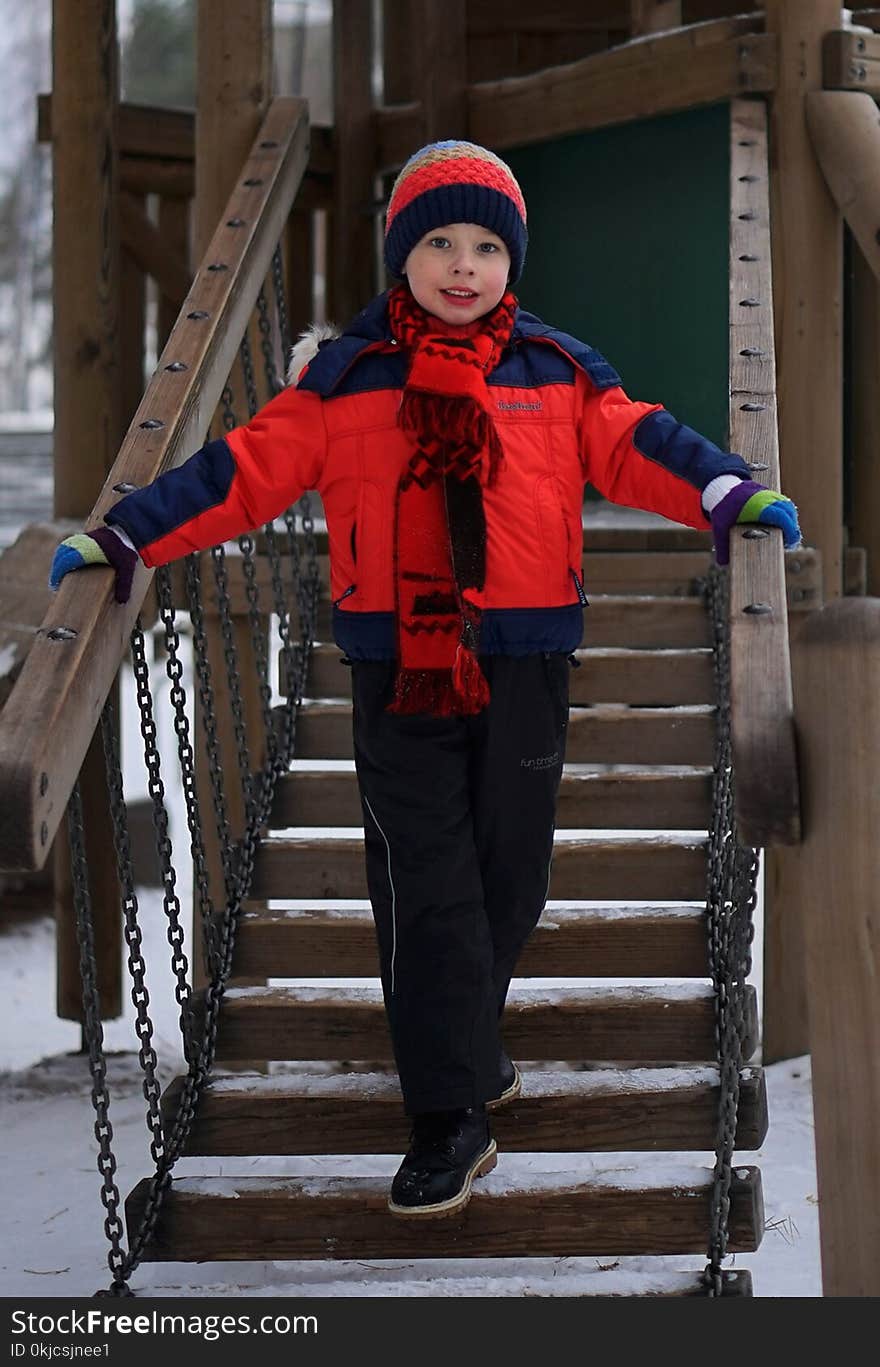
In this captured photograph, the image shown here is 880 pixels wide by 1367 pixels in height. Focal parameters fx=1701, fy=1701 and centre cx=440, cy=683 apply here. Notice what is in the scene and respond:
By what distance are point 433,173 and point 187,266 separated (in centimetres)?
357

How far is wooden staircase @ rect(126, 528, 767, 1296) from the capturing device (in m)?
2.45

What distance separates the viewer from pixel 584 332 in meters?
5.16

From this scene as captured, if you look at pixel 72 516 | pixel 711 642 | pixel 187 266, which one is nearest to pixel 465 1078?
pixel 711 642

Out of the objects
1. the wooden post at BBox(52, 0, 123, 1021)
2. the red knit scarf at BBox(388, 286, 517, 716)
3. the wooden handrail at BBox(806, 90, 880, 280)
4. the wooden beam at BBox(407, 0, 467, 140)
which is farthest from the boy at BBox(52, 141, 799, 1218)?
the wooden beam at BBox(407, 0, 467, 140)

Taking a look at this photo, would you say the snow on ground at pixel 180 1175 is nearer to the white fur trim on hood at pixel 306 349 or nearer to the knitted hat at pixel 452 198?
the white fur trim on hood at pixel 306 349

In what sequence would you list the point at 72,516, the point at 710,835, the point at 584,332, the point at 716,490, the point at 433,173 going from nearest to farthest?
1. the point at 716,490
2. the point at 433,173
3. the point at 710,835
4. the point at 72,516
5. the point at 584,332

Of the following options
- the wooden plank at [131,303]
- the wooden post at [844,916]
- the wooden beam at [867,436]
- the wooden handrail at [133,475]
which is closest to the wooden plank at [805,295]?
the wooden beam at [867,436]

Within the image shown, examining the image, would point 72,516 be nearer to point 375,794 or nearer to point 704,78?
point 704,78

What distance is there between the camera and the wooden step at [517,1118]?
2611 millimetres

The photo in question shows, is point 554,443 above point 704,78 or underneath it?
underneath

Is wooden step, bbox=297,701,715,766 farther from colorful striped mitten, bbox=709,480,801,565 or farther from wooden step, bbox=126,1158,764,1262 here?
colorful striped mitten, bbox=709,480,801,565

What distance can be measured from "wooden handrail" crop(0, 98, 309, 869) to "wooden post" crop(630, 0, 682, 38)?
5.71 ft

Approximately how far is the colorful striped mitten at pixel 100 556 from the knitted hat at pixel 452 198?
58 centimetres

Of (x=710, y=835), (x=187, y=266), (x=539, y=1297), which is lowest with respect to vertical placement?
(x=539, y=1297)
